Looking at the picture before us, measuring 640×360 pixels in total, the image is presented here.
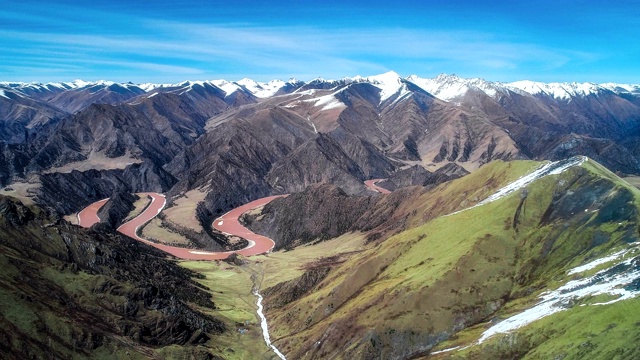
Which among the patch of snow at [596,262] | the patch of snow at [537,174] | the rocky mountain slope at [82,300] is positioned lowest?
the rocky mountain slope at [82,300]

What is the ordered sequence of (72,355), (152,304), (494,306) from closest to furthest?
(72,355)
(494,306)
(152,304)

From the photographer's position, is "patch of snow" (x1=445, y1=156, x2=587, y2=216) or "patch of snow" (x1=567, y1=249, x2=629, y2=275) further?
"patch of snow" (x1=445, y1=156, x2=587, y2=216)

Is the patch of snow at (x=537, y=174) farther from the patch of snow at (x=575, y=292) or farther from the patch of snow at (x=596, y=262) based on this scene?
the patch of snow at (x=575, y=292)

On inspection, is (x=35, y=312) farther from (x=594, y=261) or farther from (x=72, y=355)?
(x=594, y=261)

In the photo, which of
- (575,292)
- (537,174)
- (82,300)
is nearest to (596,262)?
(575,292)

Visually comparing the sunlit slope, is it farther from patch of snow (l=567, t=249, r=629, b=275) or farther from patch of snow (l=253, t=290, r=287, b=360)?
patch of snow (l=567, t=249, r=629, b=275)

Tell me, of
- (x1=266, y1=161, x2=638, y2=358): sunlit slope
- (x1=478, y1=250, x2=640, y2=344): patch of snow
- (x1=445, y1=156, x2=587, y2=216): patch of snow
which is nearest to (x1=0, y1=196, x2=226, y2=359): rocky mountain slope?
(x1=266, y1=161, x2=638, y2=358): sunlit slope

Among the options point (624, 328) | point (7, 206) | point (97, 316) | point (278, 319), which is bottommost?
A: point (278, 319)

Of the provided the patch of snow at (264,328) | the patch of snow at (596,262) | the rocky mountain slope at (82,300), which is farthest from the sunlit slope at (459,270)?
the rocky mountain slope at (82,300)

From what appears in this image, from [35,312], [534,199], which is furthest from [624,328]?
[35,312]
